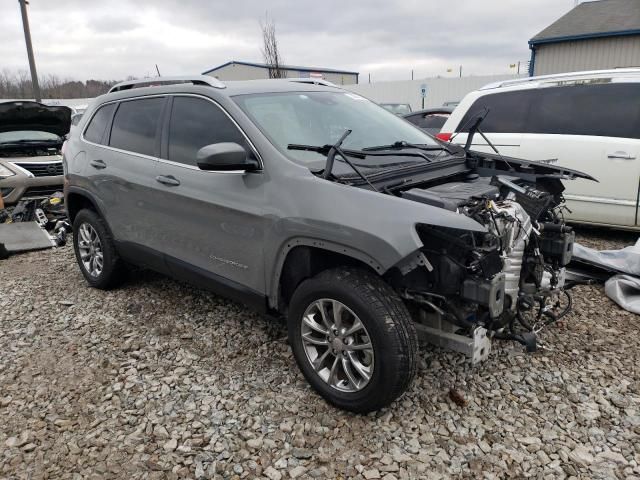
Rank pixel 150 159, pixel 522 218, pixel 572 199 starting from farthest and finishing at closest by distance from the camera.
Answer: pixel 572 199
pixel 150 159
pixel 522 218

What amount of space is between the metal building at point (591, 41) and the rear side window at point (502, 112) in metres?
14.2

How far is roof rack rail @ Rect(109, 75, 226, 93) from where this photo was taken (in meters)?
3.60

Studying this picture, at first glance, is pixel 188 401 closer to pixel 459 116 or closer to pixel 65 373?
pixel 65 373

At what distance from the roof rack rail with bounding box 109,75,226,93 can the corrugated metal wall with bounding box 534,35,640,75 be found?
17.9m

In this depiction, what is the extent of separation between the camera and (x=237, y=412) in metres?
2.92

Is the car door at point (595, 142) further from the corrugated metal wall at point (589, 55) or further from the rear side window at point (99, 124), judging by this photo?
the corrugated metal wall at point (589, 55)

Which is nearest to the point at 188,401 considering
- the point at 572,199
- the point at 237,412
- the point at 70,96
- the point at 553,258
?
the point at 237,412

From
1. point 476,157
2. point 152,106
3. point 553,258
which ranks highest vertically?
point 152,106

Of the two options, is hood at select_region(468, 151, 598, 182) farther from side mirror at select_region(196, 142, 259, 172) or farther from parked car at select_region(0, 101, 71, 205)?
parked car at select_region(0, 101, 71, 205)

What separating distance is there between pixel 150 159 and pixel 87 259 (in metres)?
1.65

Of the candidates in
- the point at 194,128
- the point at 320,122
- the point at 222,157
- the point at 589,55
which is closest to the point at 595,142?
the point at 320,122

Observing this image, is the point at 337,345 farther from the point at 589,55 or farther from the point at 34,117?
the point at 589,55

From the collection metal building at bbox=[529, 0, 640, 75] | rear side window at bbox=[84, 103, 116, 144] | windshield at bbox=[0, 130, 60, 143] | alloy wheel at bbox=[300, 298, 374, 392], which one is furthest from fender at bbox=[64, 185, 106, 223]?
metal building at bbox=[529, 0, 640, 75]

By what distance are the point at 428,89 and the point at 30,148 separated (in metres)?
23.3
